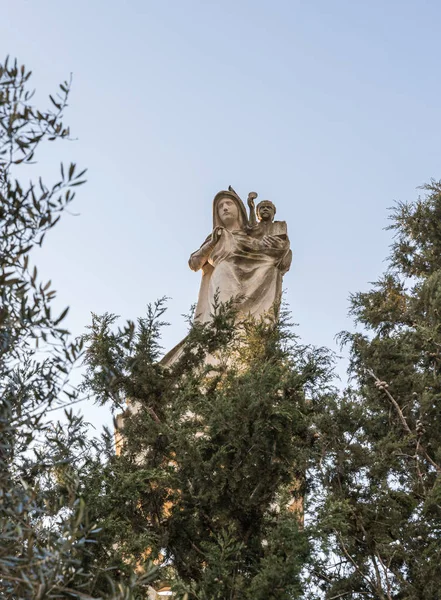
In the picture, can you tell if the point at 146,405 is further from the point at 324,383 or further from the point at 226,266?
the point at 226,266

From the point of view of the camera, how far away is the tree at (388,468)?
6723mm

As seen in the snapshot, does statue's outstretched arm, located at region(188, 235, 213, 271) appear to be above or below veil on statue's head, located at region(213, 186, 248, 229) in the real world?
below

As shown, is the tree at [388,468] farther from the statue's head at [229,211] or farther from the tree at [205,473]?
the statue's head at [229,211]

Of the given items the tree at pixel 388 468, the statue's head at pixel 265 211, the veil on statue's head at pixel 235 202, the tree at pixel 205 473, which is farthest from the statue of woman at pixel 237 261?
the tree at pixel 205 473

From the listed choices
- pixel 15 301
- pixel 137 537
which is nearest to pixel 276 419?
pixel 137 537

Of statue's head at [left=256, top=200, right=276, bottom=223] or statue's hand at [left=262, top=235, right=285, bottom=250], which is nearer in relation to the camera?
statue's hand at [left=262, top=235, right=285, bottom=250]

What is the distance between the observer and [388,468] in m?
7.24

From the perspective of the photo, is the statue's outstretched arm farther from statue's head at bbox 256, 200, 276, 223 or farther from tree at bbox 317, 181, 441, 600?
tree at bbox 317, 181, 441, 600

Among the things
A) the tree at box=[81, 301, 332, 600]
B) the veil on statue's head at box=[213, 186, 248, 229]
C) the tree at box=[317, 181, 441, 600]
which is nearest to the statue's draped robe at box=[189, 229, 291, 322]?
the veil on statue's head at box=[213, 186, 248, 229]

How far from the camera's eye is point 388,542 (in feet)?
22.3

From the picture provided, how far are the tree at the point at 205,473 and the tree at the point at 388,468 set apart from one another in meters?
0.37

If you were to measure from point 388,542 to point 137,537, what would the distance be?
205 centimetres

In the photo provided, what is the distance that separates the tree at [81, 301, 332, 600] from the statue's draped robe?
429 centimetres

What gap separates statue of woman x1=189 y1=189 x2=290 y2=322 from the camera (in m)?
11.4
